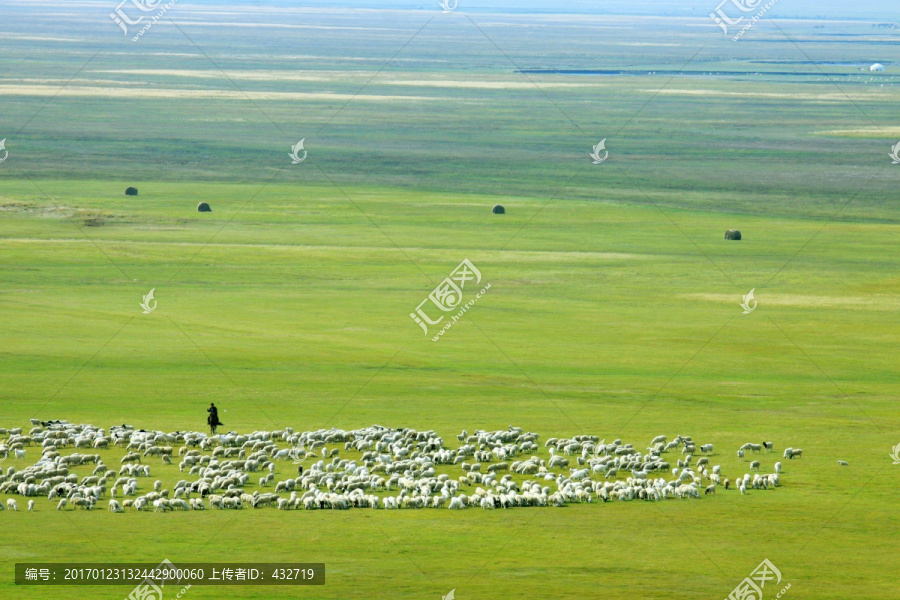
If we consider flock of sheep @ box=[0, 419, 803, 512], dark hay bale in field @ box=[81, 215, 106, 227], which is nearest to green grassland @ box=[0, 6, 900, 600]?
dark hay bale in field @ box=[81, 215, 106, 227]

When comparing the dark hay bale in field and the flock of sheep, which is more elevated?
the dark hay bale in field

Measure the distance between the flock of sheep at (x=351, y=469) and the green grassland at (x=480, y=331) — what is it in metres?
0.53

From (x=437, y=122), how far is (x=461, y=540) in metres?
130

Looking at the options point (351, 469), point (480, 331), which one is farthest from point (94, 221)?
point (351, 469)

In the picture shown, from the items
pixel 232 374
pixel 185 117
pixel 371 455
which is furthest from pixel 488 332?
pixel 185 117

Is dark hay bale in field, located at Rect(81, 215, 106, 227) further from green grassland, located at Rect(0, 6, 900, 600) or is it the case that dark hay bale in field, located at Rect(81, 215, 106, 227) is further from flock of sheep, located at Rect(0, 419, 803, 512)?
flock of sheep, located at Rect(0, 419, 803, 512)

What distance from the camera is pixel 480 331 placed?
52406mm

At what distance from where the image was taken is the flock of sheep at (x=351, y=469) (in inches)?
1133

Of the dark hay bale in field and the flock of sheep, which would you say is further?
the dark hay bale in field

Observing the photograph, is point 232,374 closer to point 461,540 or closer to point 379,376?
point 379,376

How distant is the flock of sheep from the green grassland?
53 cm

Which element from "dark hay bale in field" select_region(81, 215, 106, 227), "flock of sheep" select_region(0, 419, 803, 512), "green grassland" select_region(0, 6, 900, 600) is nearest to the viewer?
"green grassland" select_region(0, 6, 900, 600)

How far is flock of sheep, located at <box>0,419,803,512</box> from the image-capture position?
94.4ft

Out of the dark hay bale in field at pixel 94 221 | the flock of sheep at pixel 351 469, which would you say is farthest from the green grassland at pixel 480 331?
the flock of sheep at pixel 351 469
